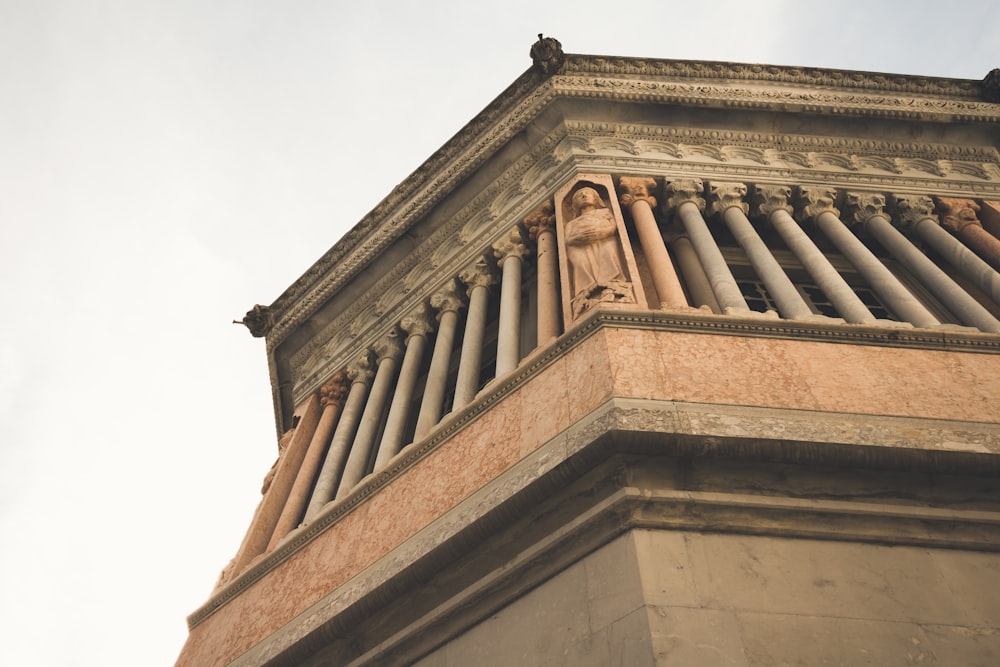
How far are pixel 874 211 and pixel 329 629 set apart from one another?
26.7 ft

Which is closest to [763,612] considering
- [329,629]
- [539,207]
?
[329,629]

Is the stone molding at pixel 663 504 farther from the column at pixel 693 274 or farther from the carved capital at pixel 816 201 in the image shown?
the carved capital at pixel 816 201

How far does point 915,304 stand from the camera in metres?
7.93

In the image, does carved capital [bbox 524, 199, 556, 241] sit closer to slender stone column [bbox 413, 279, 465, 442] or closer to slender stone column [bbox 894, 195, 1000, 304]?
slender stone column [bbox 413, 279, 465, 442]

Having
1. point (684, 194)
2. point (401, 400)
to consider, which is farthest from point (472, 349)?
point (684, 194)

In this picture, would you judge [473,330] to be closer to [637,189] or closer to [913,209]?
[637,189]

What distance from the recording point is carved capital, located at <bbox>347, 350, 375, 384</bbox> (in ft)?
35.7

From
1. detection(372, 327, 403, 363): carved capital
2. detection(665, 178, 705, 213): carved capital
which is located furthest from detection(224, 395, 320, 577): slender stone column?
detection(665, 178, 705, 213): carved capital

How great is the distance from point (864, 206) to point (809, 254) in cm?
194

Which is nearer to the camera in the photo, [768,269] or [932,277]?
[768,269]

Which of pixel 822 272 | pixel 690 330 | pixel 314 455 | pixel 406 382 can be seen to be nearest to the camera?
pixel 690 330

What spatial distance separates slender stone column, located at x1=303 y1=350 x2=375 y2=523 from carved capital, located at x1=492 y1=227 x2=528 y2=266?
226cm

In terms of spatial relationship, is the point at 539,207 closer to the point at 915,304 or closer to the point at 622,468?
the point at 915,304

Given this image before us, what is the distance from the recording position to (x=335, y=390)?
11148mm
